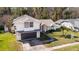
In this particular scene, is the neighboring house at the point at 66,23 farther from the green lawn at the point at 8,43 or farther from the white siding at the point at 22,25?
the green lawn at the point at 8,43

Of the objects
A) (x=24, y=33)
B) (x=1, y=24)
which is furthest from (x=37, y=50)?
(x=1, y=24)

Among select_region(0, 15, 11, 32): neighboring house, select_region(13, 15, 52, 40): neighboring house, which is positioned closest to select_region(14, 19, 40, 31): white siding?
select_region(13, 15, 52, 40): neighboring house

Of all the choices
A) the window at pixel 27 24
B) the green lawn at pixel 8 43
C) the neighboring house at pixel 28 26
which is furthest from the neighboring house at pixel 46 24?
the green lawn at pixel 8 43

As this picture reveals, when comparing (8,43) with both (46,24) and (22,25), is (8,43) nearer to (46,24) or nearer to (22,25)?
(22,25)

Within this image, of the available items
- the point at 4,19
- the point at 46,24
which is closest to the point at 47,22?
the point at 46,24

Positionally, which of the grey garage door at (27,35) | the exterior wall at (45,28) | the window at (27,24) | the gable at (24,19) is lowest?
the grey garage door at (27,35)

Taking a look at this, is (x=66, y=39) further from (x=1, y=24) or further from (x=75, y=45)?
(x=1, y=24)
